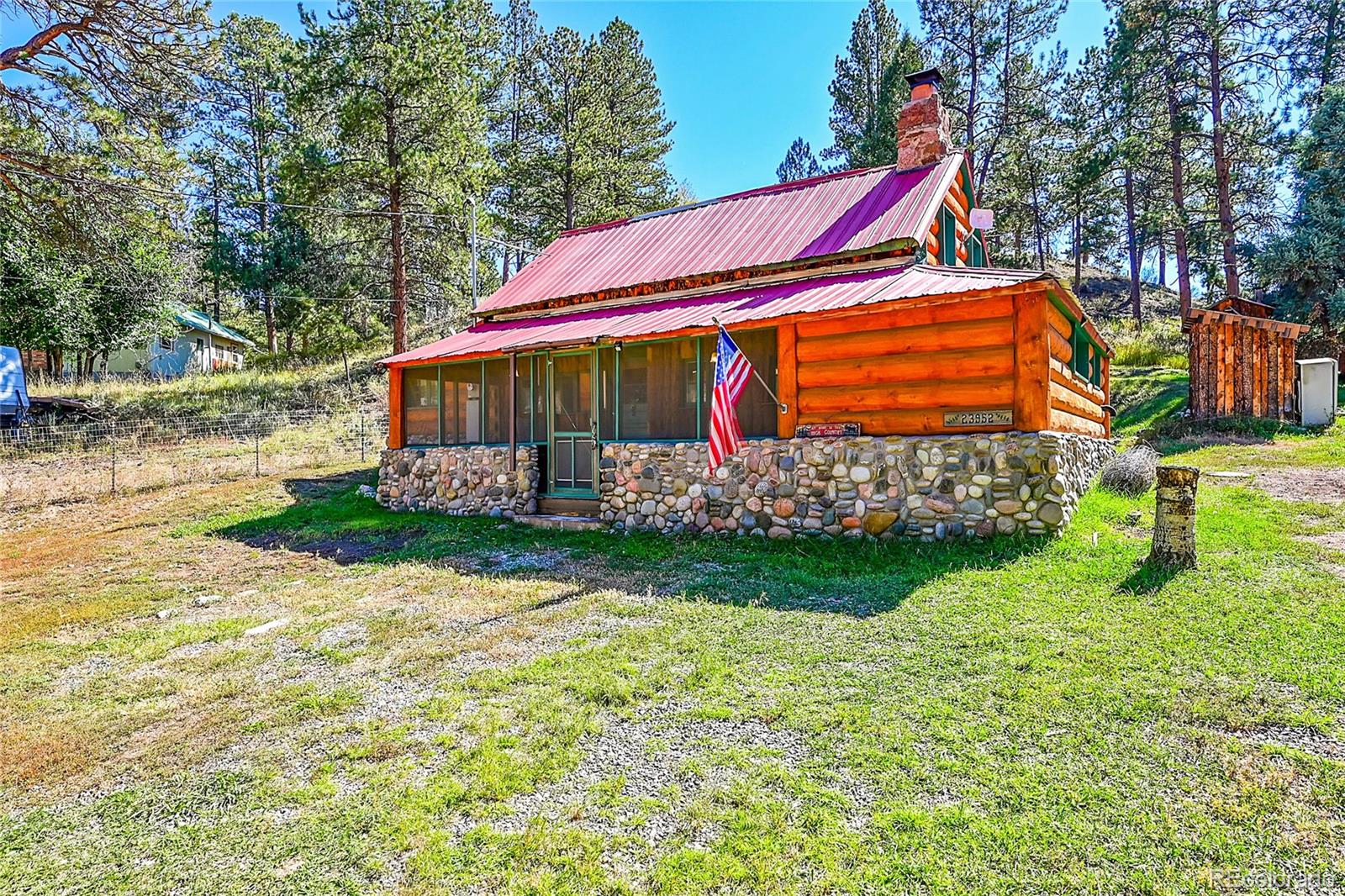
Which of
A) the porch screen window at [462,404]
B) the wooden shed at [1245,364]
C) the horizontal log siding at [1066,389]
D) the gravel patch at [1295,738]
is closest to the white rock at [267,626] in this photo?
the porch screen window at [462,404]

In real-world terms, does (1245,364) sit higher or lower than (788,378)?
higher

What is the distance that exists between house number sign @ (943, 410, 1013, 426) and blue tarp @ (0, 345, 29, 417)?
23.2 meters

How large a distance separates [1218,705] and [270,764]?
15.9ft

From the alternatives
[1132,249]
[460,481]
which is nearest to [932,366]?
[460,481]

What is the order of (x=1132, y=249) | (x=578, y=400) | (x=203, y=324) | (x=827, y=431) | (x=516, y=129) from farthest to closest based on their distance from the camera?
(x=203, y=324), (x=516, y=129), (x=1132, y=249), (x=578, y=400), (x=827, y=431)

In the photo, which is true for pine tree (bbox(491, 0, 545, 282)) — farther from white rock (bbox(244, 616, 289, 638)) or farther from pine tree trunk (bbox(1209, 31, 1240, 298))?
pine tree trunk (bbox(1209, 31, 1240, 298))

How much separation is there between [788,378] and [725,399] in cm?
141

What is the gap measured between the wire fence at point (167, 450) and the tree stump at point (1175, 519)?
51.5ft

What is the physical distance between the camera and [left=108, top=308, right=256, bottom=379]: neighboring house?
26.7 meters

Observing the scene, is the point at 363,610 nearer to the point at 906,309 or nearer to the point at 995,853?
the point at 995,853

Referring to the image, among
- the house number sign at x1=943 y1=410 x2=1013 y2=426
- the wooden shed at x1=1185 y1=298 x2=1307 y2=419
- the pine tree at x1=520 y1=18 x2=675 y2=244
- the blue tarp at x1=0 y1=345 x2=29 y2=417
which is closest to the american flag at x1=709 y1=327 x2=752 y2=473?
the house number sign at x1=943 y1=410 x2=1013 y2=426

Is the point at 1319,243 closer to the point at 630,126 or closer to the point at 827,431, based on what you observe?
the point at 827,431

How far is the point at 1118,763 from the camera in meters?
3.03

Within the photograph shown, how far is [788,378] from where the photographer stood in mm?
8555
